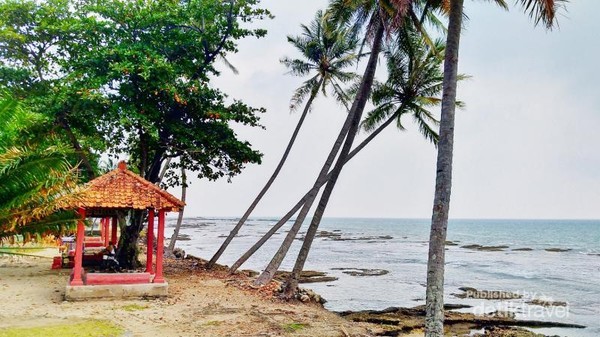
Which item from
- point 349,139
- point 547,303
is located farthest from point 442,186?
point 547,303

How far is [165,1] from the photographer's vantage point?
15867 millimetres

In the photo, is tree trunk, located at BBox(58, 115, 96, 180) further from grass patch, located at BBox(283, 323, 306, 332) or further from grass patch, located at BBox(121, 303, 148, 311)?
grass patch, located at BBox(283, 323, 306, 332)

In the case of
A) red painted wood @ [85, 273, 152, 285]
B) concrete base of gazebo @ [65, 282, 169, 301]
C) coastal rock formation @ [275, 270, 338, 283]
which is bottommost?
coastal rock formation @ [275, 270, 338, 283]

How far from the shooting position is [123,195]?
39.7ft

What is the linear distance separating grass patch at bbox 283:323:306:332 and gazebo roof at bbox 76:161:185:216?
4.69 meters

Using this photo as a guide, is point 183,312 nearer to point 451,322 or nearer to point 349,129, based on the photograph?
point 349,129

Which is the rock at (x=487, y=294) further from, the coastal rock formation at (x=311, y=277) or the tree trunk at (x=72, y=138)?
the tree trunk at (x=72, y=138)

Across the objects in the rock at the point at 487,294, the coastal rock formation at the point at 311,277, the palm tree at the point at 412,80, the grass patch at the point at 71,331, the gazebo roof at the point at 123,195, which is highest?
the palm tree at the point at 412,80

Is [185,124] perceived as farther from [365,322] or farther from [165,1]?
[365,322]

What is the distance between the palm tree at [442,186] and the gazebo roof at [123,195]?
7.45 metres

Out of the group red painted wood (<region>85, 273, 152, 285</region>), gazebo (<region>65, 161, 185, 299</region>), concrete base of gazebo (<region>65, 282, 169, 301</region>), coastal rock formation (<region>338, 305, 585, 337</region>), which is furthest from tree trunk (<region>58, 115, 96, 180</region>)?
coastal rock formation (<region>338, 305, 585, 337</region>)

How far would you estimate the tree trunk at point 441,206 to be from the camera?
25.5ft

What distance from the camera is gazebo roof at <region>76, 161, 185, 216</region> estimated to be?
1172cm

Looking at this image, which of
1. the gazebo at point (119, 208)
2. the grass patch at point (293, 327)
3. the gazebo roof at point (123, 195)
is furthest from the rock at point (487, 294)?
the gazebo roof at point (123, 195)
